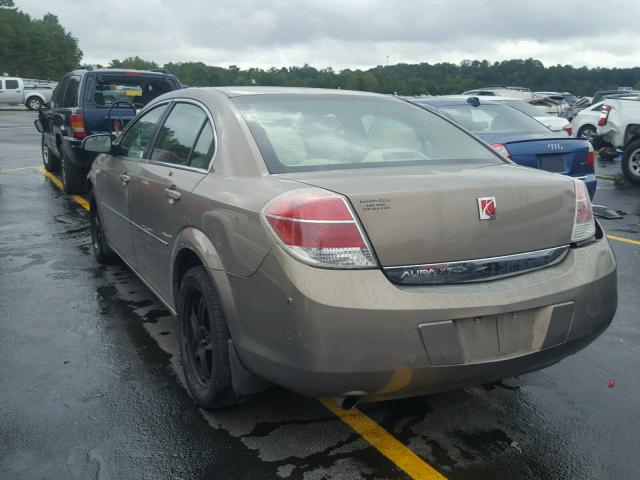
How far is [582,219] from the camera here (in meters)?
3.00

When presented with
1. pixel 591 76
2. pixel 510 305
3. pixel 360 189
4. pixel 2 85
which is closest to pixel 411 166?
pixel 360 189

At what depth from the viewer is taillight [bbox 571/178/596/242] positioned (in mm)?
2957

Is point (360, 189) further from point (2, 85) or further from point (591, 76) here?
point (591, 76)

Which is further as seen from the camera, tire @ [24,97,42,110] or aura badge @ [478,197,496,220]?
tire @ [24,97,42,110]

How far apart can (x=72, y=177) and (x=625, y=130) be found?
10.0m

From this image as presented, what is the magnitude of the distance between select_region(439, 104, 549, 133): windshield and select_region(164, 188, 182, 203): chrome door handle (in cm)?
513

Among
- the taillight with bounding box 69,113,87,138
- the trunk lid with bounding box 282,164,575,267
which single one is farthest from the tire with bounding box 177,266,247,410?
the taillight with bounding box 69,113,87,138

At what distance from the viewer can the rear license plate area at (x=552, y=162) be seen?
7.28 m

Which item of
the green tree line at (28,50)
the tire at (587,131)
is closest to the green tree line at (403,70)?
the green tree line at (28,50)

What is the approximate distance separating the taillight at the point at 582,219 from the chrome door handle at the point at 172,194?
1958mm

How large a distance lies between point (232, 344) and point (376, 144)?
1.26 meters

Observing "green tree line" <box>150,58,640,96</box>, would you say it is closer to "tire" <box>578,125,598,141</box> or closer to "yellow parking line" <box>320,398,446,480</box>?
"tire" <box>578,125,598,141</box>

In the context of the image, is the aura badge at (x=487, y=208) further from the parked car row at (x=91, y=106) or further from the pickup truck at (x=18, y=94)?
the pickup truck at (x=18, y=94)

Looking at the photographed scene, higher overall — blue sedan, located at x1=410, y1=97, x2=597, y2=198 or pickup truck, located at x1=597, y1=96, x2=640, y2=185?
blue sedan, located at x1=410, y1=97, x2=597, y2=198
